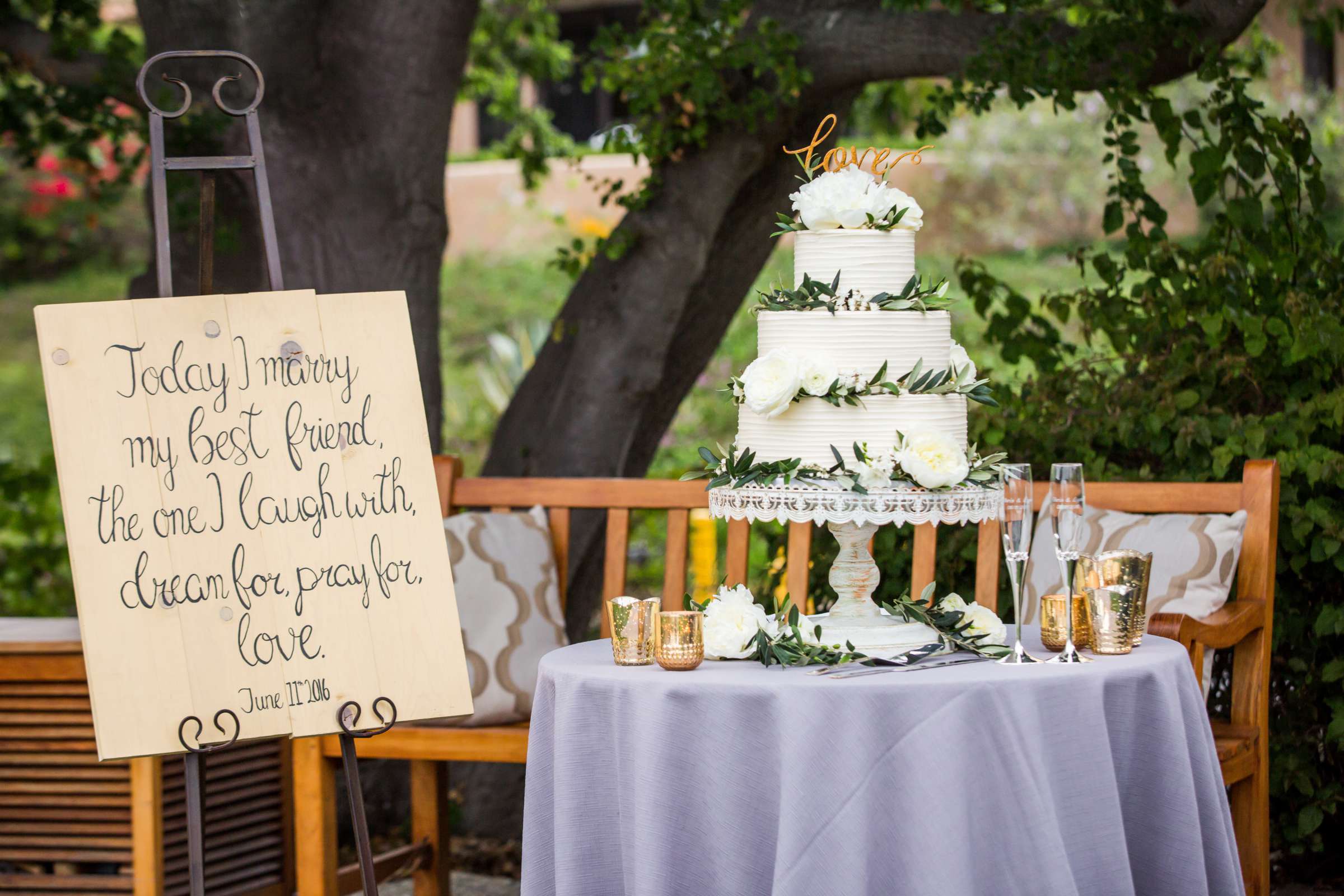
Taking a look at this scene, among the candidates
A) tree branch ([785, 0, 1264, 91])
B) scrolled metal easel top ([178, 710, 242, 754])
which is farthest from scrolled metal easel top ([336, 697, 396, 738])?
tree branch ([785, 0, 1264, 91])

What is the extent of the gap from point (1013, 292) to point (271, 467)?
7.62 ft

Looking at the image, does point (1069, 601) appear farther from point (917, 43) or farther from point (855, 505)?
point (917, 43)

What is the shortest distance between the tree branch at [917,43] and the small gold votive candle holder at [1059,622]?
1934 millimetres

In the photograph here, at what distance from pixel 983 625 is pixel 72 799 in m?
2.00

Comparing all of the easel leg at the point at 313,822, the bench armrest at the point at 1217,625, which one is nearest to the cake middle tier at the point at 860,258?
the bench armrest at the point at 1217,625

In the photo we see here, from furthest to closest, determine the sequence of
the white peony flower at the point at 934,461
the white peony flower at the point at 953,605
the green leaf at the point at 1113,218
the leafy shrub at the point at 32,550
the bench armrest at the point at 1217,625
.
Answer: the leafy shrub at the point at 32,550 → the green leaf at the point at 1113,218 → the bench armrest at the point at 1217,625 → the white peony flower at the point at 953,605 → the white peony flower at the point at 934,461

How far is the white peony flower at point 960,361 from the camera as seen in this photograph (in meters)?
2.26

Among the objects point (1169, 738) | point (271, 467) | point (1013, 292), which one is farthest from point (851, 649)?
point (1013, 292)

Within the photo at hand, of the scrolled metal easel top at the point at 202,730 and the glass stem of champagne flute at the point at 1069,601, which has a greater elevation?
the glass stem of champagne flute at the point at 1069,601

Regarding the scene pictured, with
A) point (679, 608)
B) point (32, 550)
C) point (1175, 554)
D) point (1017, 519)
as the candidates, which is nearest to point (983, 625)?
point (1017, 519)

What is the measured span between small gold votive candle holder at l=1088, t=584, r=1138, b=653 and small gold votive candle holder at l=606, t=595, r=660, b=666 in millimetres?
694

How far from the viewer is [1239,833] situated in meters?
2.90

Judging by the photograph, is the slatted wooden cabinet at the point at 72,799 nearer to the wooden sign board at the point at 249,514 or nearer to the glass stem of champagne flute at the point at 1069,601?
the wooden sign board at the point at 249,514

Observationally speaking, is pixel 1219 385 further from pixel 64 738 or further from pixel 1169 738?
pixel 64 738
